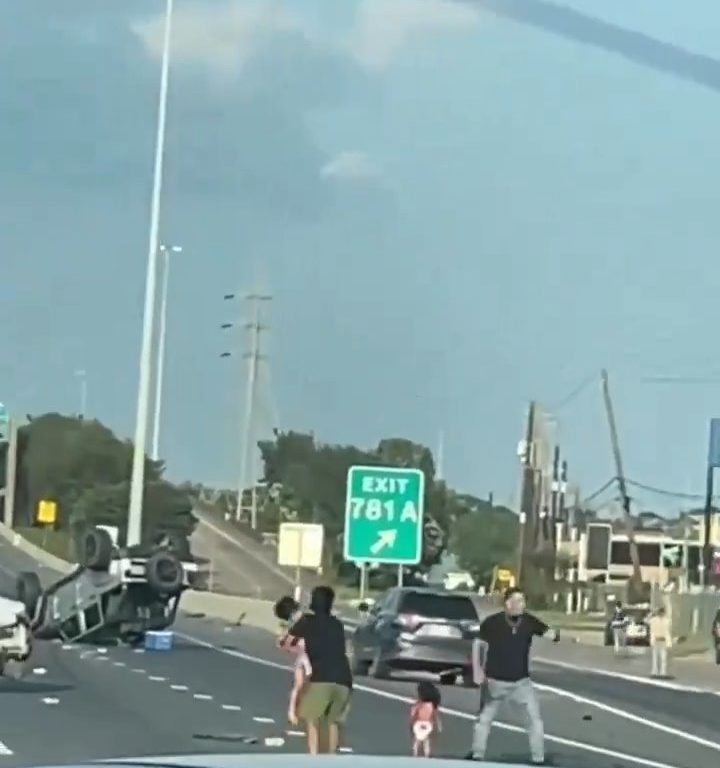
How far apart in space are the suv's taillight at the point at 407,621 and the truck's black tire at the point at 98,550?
6.80 metres

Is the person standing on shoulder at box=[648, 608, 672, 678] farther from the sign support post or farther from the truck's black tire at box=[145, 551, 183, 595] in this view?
the sign support post

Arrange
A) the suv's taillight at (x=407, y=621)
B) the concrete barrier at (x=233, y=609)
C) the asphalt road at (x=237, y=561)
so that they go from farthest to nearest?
the asphalt road at (x=237, y=561), the concrete barrier at (x=233, y=609), the suv's taillight at (x=407, y=621)

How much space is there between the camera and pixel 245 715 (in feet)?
88.7

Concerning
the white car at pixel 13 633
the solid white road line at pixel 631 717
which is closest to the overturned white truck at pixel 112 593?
the solid white road line at pixel 631 717

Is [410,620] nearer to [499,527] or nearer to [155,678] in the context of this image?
[155,678]

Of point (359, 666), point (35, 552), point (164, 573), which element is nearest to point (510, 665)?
point (359, 666)

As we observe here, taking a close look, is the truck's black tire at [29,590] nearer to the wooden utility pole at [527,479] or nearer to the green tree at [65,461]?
the wooden utility pole at [527,479]

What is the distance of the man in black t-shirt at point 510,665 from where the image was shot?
21484 millimetres

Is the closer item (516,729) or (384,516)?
(516,729)

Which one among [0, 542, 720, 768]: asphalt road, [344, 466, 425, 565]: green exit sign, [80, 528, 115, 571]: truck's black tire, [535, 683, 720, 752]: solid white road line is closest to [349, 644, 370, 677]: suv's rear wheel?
[0, 542, 720, 768]: asphalt road

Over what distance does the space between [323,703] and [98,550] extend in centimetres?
2155

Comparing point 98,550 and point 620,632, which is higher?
point 98,550

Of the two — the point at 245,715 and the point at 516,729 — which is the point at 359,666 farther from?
the point at 516,729

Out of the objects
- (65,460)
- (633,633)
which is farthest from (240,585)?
(65,460)
